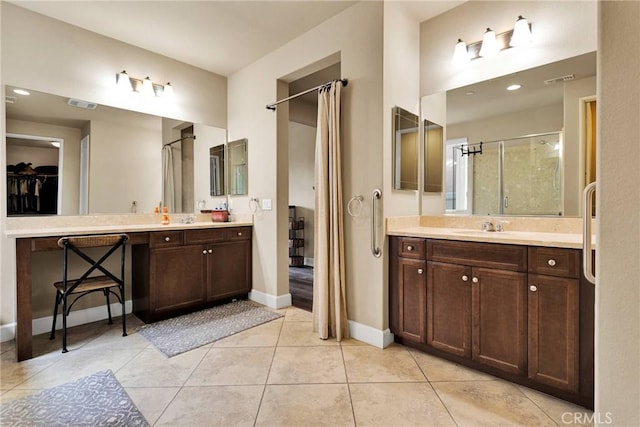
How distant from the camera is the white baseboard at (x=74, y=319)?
7.94 feet

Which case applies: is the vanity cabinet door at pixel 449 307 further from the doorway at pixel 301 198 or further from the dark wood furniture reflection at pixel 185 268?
the doorway at pixel 301 198

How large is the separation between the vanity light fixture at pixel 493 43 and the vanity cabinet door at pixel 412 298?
1690mm

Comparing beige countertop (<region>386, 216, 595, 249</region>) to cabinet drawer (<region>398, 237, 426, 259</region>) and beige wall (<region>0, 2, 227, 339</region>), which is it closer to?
cabinet drawer (<region>398, 237, 426, 259</region>)

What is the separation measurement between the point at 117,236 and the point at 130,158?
1105 millimetres

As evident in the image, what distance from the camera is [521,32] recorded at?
2.13 m

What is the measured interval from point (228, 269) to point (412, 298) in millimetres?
2016

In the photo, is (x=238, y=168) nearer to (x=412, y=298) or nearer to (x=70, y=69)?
(x=70, y=69)

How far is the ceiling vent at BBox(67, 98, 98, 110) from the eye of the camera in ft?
9.02

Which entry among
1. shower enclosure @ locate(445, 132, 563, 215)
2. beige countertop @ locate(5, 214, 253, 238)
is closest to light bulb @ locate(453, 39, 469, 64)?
shower enclosure @ locate(445, 132, 563, 215)

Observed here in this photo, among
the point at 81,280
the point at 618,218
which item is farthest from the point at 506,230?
the point at 81,280

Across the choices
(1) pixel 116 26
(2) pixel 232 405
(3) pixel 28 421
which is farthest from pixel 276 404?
(1) pixel 116 26

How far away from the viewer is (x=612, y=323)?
30.4 inches

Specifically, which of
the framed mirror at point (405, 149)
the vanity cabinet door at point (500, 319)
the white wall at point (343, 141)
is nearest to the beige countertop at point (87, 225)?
the white wall at point (343, 141)

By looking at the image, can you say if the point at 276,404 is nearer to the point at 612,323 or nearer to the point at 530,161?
→ the point at 612,323
